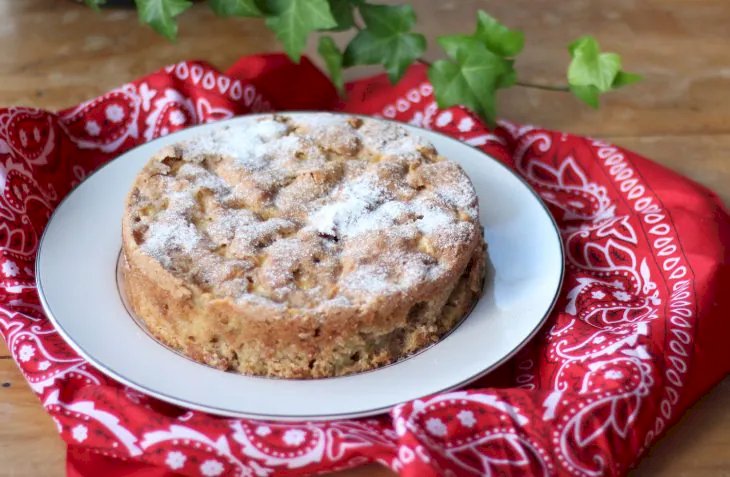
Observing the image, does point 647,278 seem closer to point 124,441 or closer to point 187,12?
point 124,441

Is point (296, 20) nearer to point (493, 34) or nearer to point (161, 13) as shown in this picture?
point (161, 13)

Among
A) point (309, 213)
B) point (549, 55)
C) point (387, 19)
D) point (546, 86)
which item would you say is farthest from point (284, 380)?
point (549, 55)

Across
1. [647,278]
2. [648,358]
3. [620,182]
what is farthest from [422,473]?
[620,182]

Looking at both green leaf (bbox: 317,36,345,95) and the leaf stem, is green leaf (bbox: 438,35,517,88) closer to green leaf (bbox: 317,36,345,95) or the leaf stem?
the leaf stem

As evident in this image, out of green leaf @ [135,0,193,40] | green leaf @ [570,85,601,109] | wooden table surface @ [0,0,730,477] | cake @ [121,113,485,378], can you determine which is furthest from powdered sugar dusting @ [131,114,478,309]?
wooden table surface @ [0,0,730,477]

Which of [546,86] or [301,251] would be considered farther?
[546,86]
